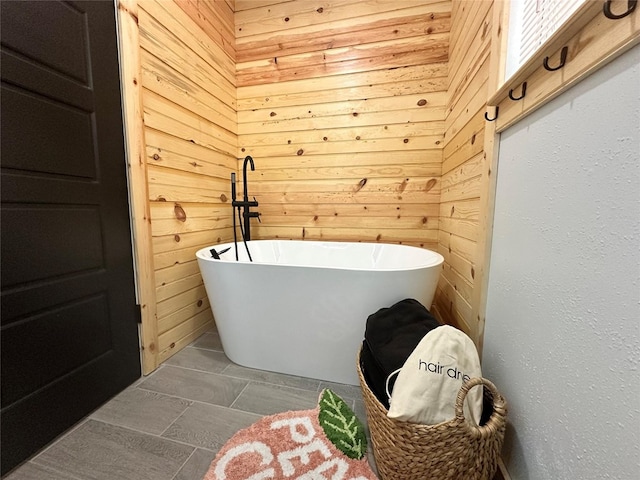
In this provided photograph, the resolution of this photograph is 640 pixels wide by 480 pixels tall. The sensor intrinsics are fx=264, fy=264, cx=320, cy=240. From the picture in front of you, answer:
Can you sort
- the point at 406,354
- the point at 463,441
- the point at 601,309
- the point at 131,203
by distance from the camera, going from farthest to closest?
1. the point at 131,203
2. the point at 406,354
3. the point at 463,441
4. the point at 601,309

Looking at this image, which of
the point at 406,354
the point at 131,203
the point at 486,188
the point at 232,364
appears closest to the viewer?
the point at 406,354

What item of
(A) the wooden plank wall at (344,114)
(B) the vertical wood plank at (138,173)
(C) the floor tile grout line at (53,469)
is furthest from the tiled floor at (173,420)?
(A) the wooden plank wall at (344,114)

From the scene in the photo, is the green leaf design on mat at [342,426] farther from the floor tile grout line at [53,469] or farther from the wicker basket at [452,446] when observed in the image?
the floor tile grout line at [53,469]

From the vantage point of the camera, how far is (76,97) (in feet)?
3.71

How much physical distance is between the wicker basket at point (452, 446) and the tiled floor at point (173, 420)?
0.45 meters

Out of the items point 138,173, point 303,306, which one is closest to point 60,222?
point 138,173

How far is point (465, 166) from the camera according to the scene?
4.76 feet

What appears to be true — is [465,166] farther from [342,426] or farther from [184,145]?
[184,145]

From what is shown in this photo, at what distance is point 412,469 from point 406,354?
0.31 metres

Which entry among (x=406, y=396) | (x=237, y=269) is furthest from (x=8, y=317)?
(x=406, y=396)

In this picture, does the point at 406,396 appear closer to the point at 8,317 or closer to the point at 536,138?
the point at 536,138

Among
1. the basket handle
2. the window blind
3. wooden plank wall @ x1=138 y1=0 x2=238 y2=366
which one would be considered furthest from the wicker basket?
wooden plank wall @ x1=138 y1=0 x2=238 y2=366

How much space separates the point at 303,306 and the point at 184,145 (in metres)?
1.33

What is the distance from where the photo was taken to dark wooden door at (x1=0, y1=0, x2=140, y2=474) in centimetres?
93
